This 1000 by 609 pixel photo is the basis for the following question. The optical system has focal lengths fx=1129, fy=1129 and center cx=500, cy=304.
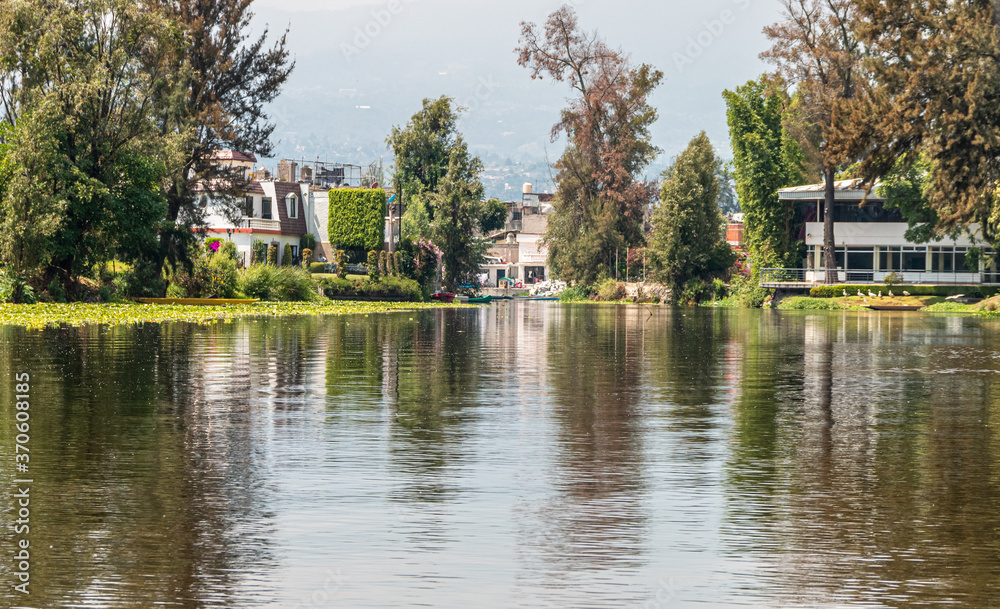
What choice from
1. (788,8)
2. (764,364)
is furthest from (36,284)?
(788,8)

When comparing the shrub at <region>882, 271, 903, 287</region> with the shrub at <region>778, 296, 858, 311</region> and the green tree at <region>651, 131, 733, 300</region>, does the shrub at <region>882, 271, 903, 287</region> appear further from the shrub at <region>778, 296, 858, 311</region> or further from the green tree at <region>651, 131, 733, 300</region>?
the green tree at <region>651, 131, 733, 300</region>

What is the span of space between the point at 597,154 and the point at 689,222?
15592 mm

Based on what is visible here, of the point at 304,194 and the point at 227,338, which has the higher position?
the point at 304,194

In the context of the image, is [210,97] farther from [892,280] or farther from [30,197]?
[892,280]

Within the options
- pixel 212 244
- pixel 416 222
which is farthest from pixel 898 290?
pixel 212 244

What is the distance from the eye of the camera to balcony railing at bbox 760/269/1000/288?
80.8 m

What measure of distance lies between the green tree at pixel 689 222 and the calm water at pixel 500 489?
6196cm

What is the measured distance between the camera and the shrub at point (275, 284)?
2144 inches

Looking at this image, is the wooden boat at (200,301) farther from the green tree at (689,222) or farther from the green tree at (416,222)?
the green tree at (689,222)

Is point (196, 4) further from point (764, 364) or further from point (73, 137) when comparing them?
point (764, 364)

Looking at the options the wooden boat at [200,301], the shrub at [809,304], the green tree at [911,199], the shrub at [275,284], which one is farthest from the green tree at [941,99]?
the wooden boat at [200,301]

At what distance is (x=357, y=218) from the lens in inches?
3270

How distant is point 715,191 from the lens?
82.2m

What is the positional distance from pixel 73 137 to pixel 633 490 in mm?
38535
